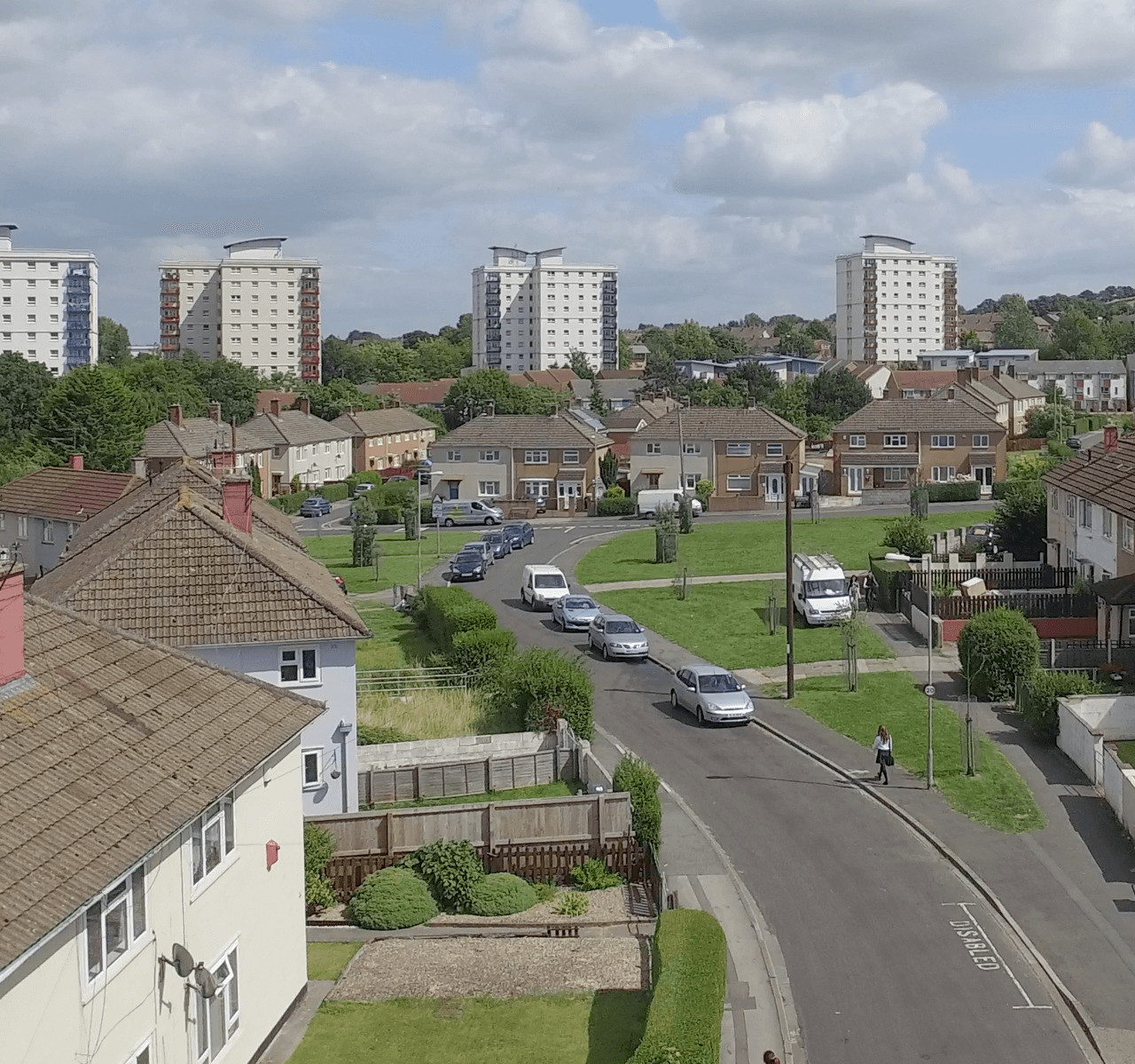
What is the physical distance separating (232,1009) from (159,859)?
322cm

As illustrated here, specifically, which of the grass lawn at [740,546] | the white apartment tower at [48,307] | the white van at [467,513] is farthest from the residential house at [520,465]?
the white apartment tower at [48,307]

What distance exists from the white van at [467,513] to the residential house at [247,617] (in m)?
50.0

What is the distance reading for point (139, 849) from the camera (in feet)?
46.3

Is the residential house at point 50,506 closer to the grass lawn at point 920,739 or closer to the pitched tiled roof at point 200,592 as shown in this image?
the pitched tiled roof at point 200,592

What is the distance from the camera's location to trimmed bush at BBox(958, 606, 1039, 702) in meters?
37.1

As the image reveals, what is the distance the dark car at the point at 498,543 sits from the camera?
218 feet

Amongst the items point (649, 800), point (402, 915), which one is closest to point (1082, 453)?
point (649, 800)

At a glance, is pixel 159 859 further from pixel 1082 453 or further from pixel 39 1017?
pixel 1082 453

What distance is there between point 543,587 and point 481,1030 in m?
34.7

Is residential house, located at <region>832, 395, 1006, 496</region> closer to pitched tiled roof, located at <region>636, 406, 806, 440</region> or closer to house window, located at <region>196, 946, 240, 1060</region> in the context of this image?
pitched tiled roof, located at <region>636, 406, 806, 440</region>

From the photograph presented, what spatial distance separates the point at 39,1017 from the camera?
12.7 meters

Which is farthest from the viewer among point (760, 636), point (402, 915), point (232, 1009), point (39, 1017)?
point (760, 636)

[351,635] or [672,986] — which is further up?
[351,635]

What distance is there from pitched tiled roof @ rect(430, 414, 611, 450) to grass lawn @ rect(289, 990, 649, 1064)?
70007 mm
